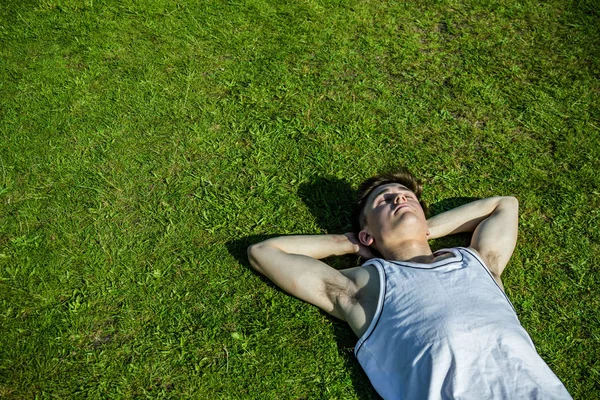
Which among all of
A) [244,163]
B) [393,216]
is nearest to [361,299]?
[393,216]

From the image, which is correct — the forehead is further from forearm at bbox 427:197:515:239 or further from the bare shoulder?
the bare shoulder

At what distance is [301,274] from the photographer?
441cm

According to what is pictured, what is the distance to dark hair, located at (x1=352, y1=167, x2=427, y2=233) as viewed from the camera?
4922mm

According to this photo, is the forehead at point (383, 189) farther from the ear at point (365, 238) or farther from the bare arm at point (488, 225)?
the bare arm at point (488, 225)

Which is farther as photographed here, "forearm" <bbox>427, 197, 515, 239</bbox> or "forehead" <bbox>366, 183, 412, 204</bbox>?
"forearm" <bbox>427, 197, 515, 239</bbox>

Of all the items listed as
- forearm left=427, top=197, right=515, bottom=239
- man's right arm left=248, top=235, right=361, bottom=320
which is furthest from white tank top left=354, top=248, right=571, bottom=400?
forearm left=427, top=197, right=515, bottom=239

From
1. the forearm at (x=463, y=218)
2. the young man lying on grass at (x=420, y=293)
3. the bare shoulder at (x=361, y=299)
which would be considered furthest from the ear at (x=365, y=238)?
the forearm at (x=463, y=218)

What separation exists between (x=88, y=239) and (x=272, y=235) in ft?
5.66

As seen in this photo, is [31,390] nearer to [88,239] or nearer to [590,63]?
[88,239]

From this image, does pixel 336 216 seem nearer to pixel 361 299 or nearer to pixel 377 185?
pixel 377 185

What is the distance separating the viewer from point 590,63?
656cm

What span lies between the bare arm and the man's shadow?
22cm

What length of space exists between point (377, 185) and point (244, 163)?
145cm

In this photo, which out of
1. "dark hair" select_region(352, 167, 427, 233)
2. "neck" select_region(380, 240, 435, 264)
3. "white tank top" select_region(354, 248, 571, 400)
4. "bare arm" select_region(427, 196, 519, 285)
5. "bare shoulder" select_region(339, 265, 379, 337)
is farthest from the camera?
"dark hair" select_region(352, 167, 427, 233)
